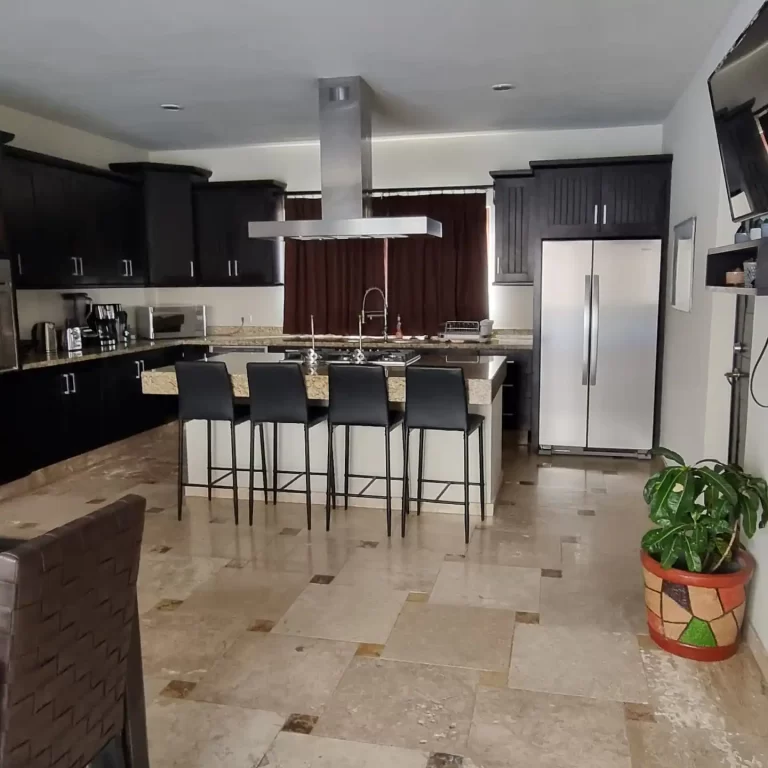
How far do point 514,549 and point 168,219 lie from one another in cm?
463

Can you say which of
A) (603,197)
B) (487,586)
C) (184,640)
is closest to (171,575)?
(184,640)

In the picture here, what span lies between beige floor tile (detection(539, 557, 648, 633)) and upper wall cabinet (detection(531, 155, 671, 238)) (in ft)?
9.48

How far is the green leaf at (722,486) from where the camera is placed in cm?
Result: 253

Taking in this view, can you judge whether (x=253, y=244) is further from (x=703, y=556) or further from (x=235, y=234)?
(x=703, y=556)

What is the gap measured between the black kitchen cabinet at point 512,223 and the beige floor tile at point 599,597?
316 centimetres

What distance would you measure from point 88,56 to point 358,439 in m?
2.74

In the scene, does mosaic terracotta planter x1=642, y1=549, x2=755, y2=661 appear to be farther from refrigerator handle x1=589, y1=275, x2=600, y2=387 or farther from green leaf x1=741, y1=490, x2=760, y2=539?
refrigerator handle x1=589, y1=275, x2=600, y2=387

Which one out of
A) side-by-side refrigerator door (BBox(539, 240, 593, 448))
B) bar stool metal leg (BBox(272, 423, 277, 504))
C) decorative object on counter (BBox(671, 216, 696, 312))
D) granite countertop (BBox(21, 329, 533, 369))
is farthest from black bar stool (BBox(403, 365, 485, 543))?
granite countertop (BBox(21, 329, 533, 369))

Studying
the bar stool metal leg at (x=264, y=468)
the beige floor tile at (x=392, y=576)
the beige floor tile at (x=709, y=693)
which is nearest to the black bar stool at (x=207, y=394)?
the bar stool metal leg at (x=264, y=468)

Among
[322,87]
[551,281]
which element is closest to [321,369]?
[322,87]

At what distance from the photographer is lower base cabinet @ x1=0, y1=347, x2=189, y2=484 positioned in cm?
473

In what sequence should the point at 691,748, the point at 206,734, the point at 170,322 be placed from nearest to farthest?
the point at 691,748, the point at 206,734, the point at 170,322

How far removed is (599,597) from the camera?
3.22m

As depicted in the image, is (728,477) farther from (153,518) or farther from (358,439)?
(153,518)
